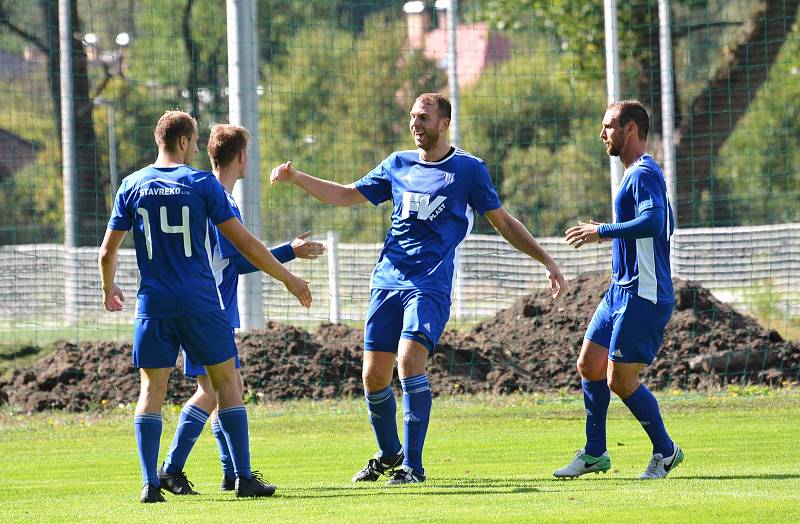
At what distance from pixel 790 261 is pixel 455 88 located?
246 inches

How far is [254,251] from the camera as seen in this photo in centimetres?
704

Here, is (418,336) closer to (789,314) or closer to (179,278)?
(179,278)

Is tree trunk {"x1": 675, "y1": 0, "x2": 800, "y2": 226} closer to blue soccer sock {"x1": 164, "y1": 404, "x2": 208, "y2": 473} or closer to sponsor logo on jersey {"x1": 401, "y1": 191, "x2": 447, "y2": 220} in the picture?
sponsor logo on jersey {"x1": 401, "y1": 191, "x2": 447, "y2": 220}

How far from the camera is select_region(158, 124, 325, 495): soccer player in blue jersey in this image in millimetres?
7512

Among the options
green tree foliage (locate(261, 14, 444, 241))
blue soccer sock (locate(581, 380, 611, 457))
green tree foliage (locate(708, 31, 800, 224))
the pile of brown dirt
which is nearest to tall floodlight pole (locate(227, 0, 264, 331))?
the pile of brown dirt

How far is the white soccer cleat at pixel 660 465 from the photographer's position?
7.67 meters

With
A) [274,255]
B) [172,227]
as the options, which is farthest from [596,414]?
[172,227]

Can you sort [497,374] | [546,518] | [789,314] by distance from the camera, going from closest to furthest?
[546,518], [497,374], [789,314]

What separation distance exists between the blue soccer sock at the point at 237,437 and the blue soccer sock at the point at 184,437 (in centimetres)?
52

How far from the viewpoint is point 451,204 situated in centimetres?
802

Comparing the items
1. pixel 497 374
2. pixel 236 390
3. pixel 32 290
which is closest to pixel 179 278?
pixel 236 390

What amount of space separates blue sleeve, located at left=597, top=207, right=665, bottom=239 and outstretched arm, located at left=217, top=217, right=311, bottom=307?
1.81 meters

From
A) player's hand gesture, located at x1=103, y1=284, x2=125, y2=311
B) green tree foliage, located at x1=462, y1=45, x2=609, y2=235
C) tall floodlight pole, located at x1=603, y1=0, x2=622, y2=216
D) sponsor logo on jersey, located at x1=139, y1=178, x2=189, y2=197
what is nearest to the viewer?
sponsor logo on jersey, located at x1=139, y1=178, x2=189, y2=197

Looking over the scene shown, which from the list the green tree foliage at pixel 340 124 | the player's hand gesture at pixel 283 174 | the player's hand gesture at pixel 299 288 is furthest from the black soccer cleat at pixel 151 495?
the green tree foliage at pixel 340 124
